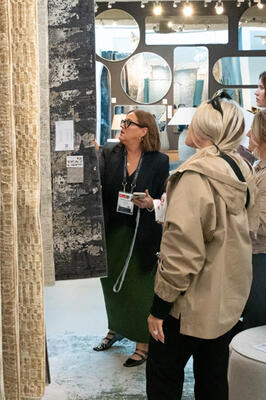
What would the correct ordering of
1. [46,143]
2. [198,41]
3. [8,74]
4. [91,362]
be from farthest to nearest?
[198,41], [91,362], [46,143], [8,74]

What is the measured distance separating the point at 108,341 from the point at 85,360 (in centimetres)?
29

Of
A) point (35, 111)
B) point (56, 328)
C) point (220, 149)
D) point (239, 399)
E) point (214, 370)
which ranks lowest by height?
point (56, 328)

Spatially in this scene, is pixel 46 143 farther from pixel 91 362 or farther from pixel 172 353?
pixel 91 362

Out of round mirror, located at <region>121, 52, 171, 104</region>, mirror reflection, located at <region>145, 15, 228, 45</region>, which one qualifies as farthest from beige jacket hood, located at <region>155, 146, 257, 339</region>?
mirror reflection, located at <region>145, 15, 228, 45</region>

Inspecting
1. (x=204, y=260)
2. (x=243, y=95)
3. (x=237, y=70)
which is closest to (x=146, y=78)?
(x=237, y=70)

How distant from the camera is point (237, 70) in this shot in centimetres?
899

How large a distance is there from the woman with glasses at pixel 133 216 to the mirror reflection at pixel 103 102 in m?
5.40

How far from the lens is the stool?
210 cm

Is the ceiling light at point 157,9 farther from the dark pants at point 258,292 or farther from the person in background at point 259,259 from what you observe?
the dark pants at point 258,292

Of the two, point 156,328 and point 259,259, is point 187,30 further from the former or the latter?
point 156,328

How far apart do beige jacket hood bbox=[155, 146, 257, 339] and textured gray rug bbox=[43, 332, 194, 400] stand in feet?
4.18

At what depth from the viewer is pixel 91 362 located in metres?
3.36

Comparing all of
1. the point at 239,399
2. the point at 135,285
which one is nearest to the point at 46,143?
the point at 239,399

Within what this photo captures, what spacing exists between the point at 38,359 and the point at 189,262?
719mm
